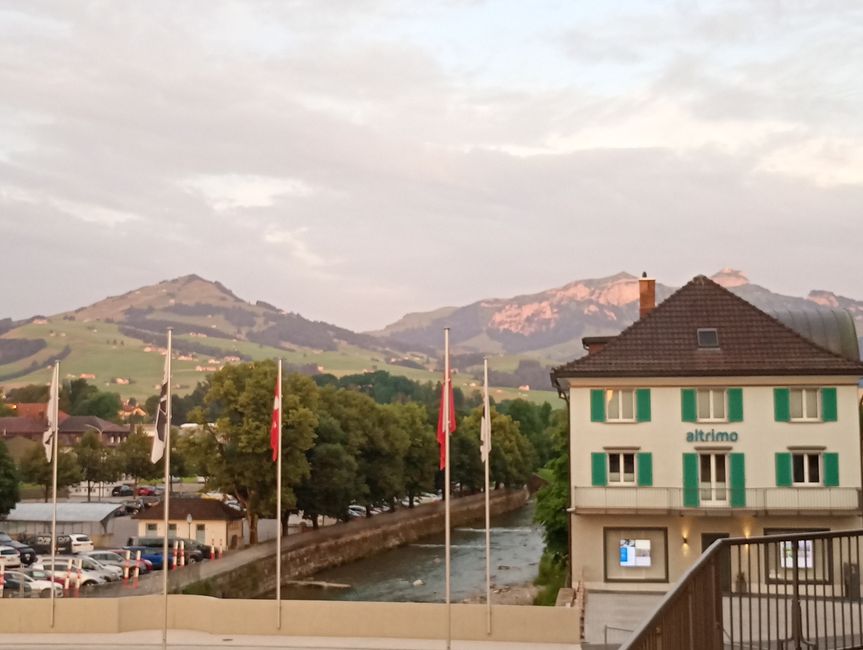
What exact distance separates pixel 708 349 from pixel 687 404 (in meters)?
2.30

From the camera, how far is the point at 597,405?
139ft

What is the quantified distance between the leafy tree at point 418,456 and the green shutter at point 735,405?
53.5 metres

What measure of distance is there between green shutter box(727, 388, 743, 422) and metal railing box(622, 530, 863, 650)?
112ft

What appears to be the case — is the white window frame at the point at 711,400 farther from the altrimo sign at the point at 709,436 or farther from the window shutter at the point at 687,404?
the altrimo sign at the point at 709,436

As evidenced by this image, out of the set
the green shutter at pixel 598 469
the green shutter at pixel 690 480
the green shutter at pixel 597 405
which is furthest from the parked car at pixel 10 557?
the green shutter at pixel 690 480

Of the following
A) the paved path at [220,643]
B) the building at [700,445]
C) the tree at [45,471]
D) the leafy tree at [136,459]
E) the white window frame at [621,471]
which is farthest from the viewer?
the leafy tree at [136,459]

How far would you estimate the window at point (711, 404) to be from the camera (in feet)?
138

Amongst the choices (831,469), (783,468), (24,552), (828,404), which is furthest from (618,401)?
(24,552)

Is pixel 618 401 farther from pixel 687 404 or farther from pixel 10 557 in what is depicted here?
pixel 10 557

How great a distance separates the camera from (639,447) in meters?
42.0

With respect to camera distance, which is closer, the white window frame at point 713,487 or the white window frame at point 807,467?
the white window frame at point 713,487

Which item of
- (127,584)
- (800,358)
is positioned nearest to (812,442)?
(800,358)

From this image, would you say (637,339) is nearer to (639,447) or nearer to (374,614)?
(639,447)

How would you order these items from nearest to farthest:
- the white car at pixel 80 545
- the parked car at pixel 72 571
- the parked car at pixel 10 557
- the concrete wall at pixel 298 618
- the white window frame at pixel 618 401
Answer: the concrete wall at pixel 298 618
the white window frame at pixel 618 401
the parked car at pixel 72 571
the parked car at pixel 10 557
the white car at pixel 80 545
